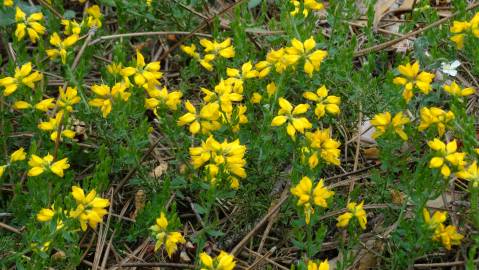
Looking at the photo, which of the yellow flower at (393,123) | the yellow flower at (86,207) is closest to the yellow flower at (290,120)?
the yellow flower at (393,123)

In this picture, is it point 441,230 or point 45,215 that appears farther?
point 441,230

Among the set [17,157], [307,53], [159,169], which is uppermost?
[307,53]

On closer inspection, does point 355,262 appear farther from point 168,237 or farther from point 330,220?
point 168,237

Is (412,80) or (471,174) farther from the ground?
(412,80)

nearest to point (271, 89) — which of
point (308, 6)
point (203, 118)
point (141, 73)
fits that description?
point (203, 118)

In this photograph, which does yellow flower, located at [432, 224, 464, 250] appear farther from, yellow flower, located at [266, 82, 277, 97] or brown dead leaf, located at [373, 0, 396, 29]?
brown dead leaf, located at [373, 0, 396, 29]

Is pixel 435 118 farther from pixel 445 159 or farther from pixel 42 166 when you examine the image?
pixel 42 166

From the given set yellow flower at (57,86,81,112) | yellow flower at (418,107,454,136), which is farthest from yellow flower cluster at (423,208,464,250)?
yellow flower at (57,86,81,112)

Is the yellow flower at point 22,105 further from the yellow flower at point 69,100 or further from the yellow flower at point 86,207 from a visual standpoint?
the yellow flower at point 86,207
